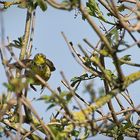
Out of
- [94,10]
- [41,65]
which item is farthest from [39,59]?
[94,10]

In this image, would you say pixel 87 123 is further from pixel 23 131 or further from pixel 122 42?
pixel 23 131

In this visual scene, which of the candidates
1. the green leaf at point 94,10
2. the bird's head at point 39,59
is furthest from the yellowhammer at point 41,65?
the green leaf at point 94,10

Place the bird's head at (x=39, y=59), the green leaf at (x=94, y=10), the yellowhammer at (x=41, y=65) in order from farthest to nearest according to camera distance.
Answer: the green leaf at (x=94, y=10) < the bird's head at (x=39, y=59) < the yellowhammer at (x=41, y=65)

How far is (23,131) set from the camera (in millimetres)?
2936

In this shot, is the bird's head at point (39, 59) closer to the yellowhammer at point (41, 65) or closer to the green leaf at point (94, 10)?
the yellowhammer at point (41, 65)

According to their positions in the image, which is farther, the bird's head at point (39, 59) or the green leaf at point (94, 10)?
the green leaf at point (94, 10)

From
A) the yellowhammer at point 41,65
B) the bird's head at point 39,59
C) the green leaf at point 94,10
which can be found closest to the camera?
the yellowhammer at point 41,65

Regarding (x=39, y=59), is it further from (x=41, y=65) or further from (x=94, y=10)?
(x=94, y=10)

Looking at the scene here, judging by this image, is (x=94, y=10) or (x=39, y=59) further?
(x=94, y=10)

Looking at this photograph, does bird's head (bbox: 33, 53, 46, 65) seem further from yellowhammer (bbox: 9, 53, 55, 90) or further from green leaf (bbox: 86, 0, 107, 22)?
green leaf (bbox: 86, 0, 107, 22)

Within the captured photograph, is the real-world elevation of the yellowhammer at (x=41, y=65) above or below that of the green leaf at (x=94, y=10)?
below

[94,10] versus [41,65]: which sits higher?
[94,10]

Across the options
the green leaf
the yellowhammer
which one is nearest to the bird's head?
the yellowhammer

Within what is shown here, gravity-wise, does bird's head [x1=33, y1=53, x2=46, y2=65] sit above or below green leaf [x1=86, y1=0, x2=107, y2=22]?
below
